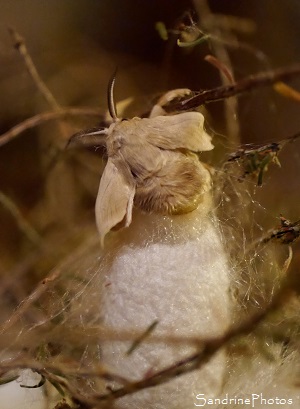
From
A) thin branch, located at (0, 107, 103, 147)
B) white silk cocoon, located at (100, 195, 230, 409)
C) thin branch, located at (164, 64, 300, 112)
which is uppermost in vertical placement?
thin branch, located at (164, 64, 300, 112)

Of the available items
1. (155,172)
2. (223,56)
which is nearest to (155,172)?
(155,172)

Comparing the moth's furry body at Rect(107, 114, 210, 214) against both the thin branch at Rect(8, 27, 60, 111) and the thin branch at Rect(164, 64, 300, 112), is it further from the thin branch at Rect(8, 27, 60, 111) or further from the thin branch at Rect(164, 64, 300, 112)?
the thin branch at Rect(8, 27, 60, 111)

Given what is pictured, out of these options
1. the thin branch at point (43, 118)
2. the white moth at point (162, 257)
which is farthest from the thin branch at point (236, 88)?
the thin branch at point (43, 118)

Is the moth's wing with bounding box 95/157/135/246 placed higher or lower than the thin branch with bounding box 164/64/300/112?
lower

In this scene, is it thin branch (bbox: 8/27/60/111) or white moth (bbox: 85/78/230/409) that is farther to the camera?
thin branch (bbox: 8/27/60/111)

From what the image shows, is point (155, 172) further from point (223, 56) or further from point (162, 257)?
point (223, 56)

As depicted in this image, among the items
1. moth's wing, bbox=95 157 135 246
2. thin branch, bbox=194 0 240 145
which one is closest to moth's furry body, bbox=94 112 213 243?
moth's wing, bbox=95 157 135 246
